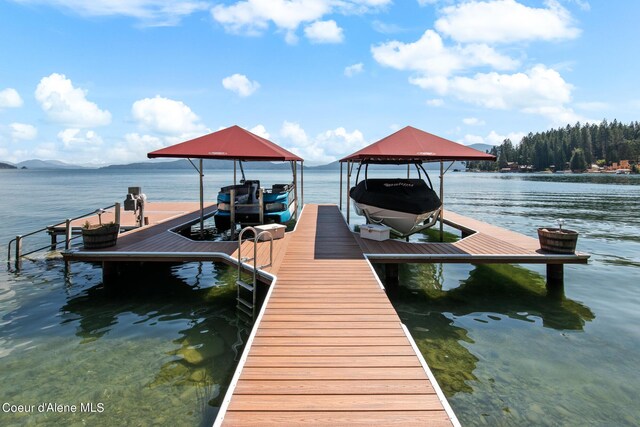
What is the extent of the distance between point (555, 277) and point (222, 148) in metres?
9.20

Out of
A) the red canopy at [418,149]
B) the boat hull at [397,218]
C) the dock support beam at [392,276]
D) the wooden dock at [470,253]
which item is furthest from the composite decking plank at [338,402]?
the boat hull at [397,218]

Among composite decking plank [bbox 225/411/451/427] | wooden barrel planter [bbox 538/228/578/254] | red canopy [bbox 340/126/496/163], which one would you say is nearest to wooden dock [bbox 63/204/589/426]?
composite decking plank [bbox 225/411/451/427]

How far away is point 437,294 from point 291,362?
20.1ft

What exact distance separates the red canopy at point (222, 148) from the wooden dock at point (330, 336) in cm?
232

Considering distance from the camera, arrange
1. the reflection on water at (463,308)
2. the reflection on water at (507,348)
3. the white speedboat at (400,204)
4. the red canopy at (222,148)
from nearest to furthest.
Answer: the reflection on water at (507,348) < the reflection on water at (463,308) < the red canopy at (222,148) < the white speedboat at (400,204)

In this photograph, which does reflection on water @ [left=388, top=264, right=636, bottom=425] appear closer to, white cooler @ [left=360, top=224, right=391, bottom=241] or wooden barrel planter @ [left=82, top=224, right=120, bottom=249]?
white cooler @ [left=360, top=224, right=391, bottom=241]

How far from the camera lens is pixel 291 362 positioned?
402cm

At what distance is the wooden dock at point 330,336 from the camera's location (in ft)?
10.6

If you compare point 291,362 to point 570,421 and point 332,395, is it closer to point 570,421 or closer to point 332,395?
point 332,395

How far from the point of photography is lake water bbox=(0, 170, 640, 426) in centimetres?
487

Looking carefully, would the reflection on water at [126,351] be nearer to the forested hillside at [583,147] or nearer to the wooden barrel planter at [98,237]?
the wooden barrel planter at [98,237]

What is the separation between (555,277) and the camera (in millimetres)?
9367

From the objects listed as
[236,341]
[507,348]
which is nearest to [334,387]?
[236,341]

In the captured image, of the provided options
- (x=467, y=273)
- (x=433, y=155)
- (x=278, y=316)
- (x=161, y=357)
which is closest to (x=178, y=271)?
(x=161, y=357)
